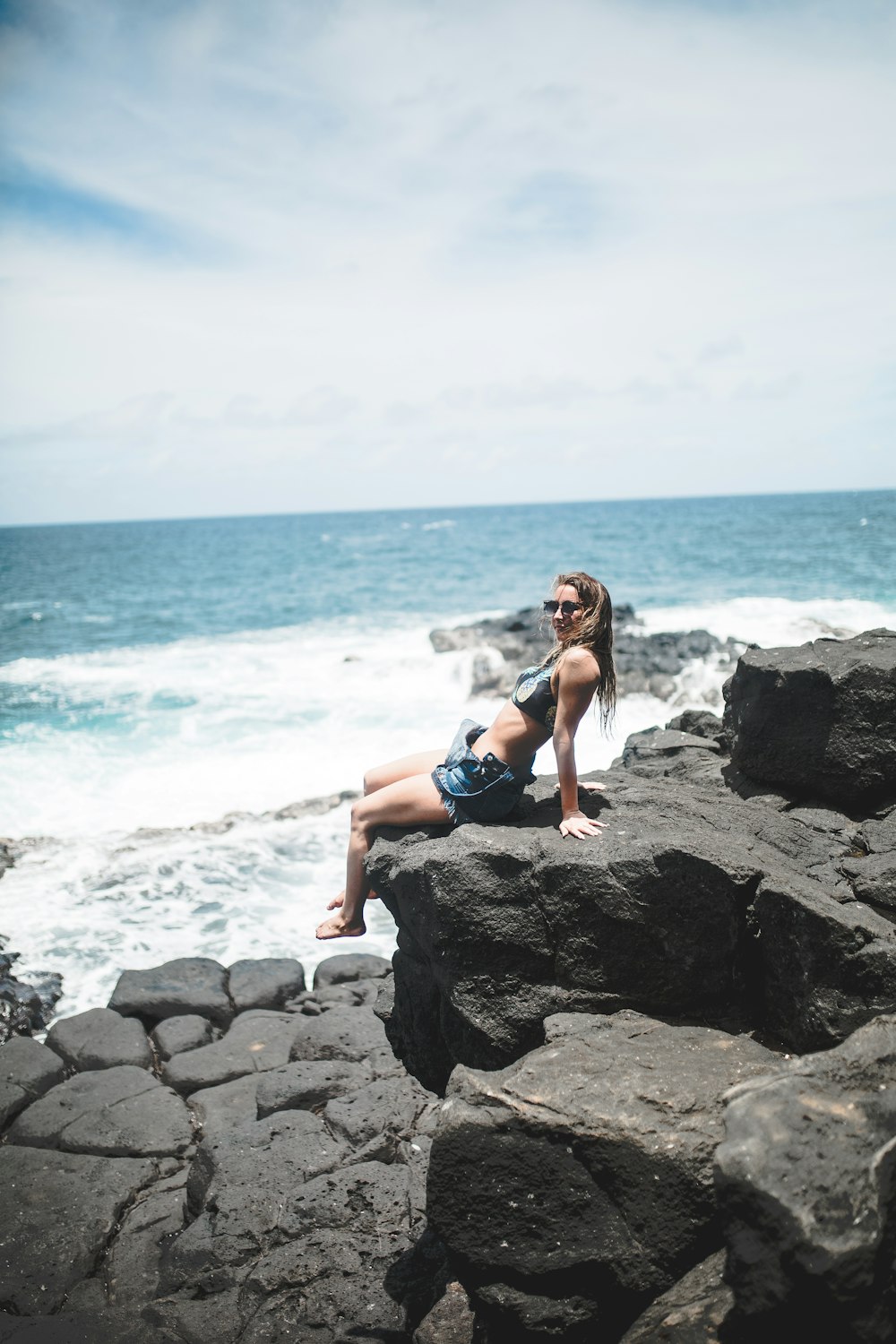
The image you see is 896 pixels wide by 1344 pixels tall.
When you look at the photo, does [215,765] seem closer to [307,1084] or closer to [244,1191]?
[307,1084]

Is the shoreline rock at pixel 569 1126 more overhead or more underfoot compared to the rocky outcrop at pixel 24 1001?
more overhead

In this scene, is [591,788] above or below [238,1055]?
above

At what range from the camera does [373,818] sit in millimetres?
5809

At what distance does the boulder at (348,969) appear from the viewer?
31.3 feet

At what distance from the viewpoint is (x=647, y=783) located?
6.36 metres

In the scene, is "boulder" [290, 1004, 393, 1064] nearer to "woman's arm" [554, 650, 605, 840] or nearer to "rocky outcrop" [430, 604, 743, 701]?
"woman's arm" [554, 650, 605, 840]

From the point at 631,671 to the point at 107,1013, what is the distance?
50.4 feet

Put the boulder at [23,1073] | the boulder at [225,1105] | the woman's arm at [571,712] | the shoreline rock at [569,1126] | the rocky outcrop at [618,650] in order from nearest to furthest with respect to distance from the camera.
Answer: the shoreline rock at [569,1126], the woman's arm at [571,712], the boulder at [225,1105], the boulder at [23,1073], the rocky outcrop at [618,650]

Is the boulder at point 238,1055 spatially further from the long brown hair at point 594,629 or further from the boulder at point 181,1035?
the long brown hair at point 594,629

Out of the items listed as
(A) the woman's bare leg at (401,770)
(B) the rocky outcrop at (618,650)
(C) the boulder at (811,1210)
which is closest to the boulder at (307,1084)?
(A) the woman's bare leg at (401,770)

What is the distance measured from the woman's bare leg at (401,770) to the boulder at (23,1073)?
3.70 meters

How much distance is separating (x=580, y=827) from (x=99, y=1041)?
19.3 ft

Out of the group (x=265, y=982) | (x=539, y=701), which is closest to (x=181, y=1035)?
(x=265, y=982)

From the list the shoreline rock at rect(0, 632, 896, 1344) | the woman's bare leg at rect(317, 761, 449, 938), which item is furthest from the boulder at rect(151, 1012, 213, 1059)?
the woman's bare leg at rect(317, 761, 449, 938)
